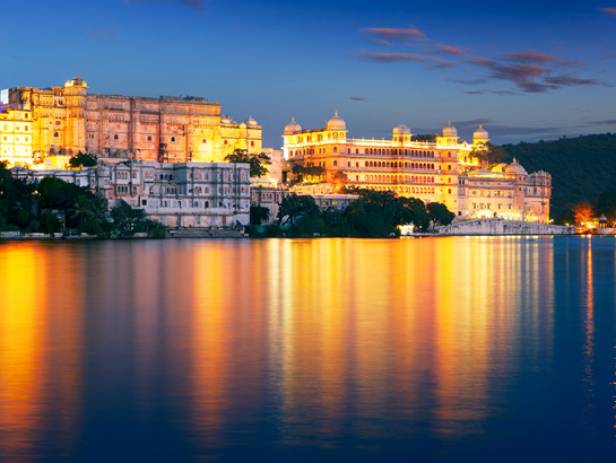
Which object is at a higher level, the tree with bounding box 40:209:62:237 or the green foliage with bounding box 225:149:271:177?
the green foliage with bounding box 225:149:271:177

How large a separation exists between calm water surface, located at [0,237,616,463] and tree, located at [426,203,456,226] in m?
82.7

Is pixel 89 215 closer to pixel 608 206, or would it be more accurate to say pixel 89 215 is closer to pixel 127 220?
pixel 127 220

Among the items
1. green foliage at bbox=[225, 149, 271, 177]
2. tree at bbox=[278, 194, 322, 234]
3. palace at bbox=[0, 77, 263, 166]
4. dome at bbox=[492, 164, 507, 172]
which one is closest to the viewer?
palace at bbox=[0, 77, 263, 166]

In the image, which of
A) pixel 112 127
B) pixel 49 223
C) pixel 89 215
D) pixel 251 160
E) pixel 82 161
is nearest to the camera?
pixel 49 223

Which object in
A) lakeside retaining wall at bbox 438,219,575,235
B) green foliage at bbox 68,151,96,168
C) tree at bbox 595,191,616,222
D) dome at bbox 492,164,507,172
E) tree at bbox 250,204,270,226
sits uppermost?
dome at bbox 492,164,507,172

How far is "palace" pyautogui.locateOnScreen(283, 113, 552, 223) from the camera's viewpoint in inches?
5202

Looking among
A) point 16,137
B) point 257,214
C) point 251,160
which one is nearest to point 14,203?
point 16,137

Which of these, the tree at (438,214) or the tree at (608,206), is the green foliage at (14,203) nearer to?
the tree at (438,214)

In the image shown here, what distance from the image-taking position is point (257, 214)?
10525 centimetres

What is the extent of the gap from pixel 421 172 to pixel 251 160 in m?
32.1

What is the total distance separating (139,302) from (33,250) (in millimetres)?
33330

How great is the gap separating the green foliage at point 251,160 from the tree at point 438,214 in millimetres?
19741

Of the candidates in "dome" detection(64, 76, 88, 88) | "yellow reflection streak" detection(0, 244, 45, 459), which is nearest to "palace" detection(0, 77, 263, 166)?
"dome" detection(64, 76, 88, 88)

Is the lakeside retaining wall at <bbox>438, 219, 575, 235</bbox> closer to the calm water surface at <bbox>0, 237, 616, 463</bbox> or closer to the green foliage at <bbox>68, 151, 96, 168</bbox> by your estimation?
the green foliage at <bbox>68, 151, 96, 168</bbox>
